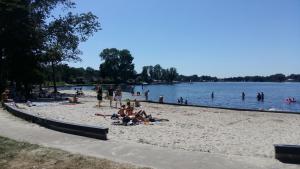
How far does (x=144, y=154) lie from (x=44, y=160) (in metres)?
2.29

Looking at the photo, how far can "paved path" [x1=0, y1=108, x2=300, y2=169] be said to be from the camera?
8961 mm

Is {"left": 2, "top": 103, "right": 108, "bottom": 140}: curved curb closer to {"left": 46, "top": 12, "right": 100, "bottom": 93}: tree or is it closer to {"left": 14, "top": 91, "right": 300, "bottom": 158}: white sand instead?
{"left": 14, "top": 91, "right": 300, "bottom": 158}: white sand

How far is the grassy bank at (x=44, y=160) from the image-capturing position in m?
8.95

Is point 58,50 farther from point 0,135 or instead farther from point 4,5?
point 0,135

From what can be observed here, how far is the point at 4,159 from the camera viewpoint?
32.8 feet

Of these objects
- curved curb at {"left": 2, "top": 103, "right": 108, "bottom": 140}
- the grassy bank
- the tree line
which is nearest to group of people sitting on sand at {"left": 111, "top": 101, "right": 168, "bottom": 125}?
curved curb at {"left": 2, "top": 103, "right": 108, "bottom": 140}

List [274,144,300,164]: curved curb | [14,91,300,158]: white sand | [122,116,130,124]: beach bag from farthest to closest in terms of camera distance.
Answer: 1. [122,116,130,124]: beach bag
2. [14,91,300,158]: white sand
3. [274,144,300,164]: curved curb

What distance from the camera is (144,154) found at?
1013 centimetres

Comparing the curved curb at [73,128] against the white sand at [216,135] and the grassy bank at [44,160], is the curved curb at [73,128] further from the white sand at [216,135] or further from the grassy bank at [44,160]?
the grassy bank at [44,160]

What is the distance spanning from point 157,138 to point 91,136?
2.27 metres

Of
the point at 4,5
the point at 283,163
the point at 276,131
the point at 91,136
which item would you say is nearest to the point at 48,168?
the point at 91,136

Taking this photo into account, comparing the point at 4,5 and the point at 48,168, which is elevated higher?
the point at 4,5

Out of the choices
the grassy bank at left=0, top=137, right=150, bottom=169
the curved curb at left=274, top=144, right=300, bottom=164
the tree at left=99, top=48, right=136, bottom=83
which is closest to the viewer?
the grassy bank at left=0, top=137, right=150, bottom=169

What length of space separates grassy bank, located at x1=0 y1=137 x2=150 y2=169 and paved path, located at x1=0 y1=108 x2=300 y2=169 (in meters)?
0.49
